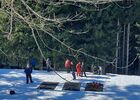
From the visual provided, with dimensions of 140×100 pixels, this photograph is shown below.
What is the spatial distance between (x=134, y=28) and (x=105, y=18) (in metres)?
2.79

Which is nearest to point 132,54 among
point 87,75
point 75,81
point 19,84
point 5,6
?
point 87,75

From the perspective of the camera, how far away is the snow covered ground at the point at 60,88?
17.1 metres

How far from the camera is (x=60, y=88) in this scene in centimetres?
1836

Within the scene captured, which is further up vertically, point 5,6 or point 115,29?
point 115,29

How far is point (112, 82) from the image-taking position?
2016 cm

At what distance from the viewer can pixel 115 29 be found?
27.0 metres

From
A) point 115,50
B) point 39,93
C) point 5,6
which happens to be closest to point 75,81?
point 39,93

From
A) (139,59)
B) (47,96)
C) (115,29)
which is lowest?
(47,96)

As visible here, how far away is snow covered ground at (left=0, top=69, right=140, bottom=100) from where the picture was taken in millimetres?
17083

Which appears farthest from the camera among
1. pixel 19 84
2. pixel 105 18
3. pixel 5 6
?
pixel 105 18

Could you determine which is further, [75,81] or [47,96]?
[75,81]

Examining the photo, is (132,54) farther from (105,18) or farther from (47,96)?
(47,96)

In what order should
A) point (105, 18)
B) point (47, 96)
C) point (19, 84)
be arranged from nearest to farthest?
point (47, 96)
point (19, 84)
point (105, 18)

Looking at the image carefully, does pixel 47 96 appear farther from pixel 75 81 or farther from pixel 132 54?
pixel 132 54
